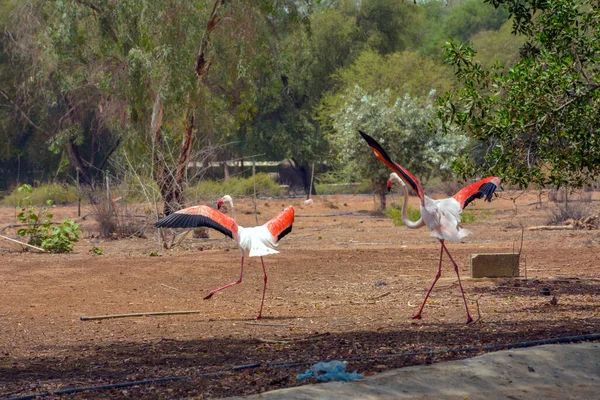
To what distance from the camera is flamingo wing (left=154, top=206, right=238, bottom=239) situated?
9992 mm

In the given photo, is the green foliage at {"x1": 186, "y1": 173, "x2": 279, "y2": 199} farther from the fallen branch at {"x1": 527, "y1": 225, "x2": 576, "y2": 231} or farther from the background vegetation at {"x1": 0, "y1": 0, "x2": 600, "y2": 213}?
the fallen branch at {"x1": 527, "y1": 225, "x2": 576, "y2": 231}

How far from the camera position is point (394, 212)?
24.6 meters

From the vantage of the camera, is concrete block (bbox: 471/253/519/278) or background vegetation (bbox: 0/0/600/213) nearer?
background vegetation (bbox: 0/0/600/213)

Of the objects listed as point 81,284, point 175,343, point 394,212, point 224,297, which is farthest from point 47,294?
point 394,212

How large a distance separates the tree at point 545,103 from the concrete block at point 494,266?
2.36 metres

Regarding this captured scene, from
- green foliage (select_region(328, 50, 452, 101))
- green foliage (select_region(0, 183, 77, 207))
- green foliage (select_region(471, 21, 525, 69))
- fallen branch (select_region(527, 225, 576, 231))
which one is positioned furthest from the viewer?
green foliage (select_region(471, 21, 525, 69))

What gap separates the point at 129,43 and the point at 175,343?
1298cm

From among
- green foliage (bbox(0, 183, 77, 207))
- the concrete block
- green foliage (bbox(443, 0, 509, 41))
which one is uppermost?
green foliage (bbox(443, 0, 509, 41))

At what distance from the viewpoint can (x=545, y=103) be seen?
999 cm

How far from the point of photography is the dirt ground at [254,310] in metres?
7.27

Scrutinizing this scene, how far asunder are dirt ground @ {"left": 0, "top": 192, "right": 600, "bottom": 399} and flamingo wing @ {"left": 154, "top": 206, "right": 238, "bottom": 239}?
1085 mm

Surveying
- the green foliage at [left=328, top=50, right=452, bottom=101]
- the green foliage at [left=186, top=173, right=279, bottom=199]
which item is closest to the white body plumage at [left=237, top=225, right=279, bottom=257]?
the green foliage at [left=186, top=173, right=279, bottom=199]

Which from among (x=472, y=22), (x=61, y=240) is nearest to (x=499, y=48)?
(x=472, y=22)

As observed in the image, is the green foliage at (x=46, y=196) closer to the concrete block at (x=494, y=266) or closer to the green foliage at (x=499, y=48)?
the green foliage at (x=499, y=48)
